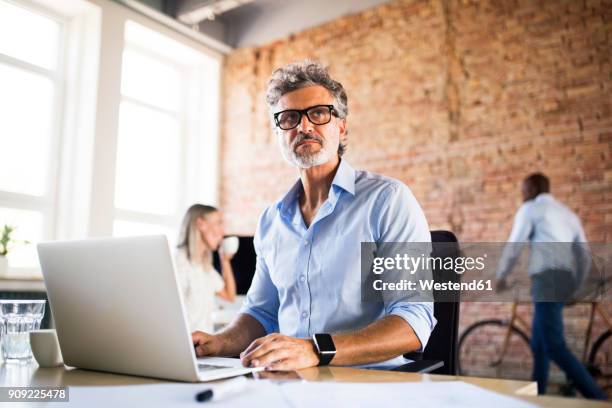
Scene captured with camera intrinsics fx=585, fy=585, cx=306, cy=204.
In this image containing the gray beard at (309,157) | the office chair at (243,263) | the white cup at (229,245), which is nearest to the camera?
the gray beard at (309,157)

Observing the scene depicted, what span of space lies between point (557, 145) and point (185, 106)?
4.29m

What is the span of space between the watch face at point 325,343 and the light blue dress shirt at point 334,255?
0.28m

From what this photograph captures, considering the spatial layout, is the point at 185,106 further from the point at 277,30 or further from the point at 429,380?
the point at 429,380

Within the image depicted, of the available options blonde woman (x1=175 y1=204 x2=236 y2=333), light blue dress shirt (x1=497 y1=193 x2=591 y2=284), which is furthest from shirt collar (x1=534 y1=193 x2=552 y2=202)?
blonde woman (x1=175 y1=204 x2=236 y2=333)

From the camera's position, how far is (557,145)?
4922mm

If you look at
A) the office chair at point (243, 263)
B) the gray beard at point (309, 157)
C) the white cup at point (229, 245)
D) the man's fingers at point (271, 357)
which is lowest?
the man's fingers at point (271, 357)

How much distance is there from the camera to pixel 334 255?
161 cm

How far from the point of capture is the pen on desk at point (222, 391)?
830mm

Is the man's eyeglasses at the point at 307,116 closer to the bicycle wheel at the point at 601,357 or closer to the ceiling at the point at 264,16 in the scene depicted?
the bicycle wheel at the point at 601,357

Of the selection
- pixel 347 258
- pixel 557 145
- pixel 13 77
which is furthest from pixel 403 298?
pixel 13 77

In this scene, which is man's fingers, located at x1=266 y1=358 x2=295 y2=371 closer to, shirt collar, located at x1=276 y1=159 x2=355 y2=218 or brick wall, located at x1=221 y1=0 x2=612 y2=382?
shirt collar, located at x1=276 y1=159 x2=355 y2=218

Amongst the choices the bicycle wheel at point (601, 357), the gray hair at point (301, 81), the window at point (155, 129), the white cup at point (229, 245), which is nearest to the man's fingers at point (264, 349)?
the gray hair at point (301, 81)

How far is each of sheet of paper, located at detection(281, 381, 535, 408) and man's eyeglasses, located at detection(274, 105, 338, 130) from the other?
0.99 meters

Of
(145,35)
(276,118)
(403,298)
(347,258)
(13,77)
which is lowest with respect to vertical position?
(403,298)
